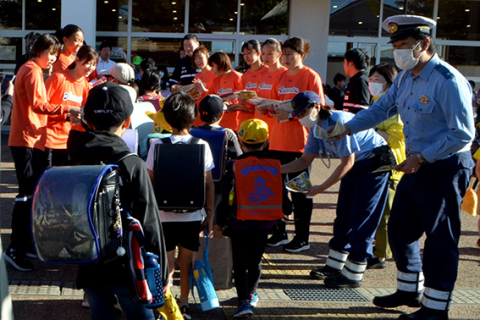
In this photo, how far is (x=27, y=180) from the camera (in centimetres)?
498

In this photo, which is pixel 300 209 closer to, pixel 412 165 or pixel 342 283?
pixel 342 283

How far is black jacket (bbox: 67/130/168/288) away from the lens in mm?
2768

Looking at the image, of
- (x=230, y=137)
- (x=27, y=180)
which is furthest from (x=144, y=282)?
(x=27, y=180)

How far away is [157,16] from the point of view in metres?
15.7

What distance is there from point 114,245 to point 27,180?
268 centimetres

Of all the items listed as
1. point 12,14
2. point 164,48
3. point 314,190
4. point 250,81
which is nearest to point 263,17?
point 164,48

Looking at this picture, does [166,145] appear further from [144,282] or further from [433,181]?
[433,181]

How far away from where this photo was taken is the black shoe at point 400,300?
14.1ft

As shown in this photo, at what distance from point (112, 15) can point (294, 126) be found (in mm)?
11136

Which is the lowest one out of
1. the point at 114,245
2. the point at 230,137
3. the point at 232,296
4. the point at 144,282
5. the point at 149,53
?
the point at 232,296

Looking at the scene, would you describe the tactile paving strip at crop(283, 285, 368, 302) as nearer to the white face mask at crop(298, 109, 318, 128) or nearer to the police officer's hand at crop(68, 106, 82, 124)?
the white face mask at crop(298, 109, 318, 128)

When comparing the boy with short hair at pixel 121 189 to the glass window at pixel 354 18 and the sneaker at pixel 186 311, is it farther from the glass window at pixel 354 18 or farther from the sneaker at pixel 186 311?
the glass window at pixel 354 18

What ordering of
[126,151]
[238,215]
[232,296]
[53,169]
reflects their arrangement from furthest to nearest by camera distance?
[232,296]
[238,215]
[126,151]
[53,169]

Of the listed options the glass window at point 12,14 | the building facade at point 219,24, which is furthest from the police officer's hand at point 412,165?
the glass window at point 12,14
